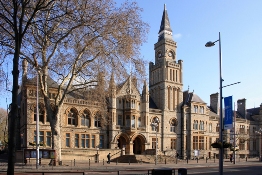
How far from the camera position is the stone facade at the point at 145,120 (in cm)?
4500

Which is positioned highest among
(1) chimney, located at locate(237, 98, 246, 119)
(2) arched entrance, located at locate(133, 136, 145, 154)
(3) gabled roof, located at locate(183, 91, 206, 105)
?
(3) gabled roof, located at locate(183, 91, 206, 105)

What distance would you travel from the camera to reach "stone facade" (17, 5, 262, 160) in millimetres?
45000

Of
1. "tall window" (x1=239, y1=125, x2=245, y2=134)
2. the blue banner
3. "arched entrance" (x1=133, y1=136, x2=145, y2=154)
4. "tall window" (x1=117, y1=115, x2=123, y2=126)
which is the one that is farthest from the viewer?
"tall window" (x1=239, y1=125, x2=245, y2=134)

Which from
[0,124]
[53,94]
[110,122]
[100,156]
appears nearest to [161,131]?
[110,122]

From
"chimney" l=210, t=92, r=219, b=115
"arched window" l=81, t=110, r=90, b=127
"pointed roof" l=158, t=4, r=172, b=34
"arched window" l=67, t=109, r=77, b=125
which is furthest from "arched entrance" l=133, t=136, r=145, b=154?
"chimney" l=210, t=92, r=219, b=115

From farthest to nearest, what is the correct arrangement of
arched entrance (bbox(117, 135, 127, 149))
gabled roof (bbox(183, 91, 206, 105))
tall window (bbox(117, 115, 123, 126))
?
gabled roof (bbox(183, 91, 206, 105)) < arched entrance (bbox(117, 135, 127, 149)) < tall window (bbox(117, 115, 123, 126))

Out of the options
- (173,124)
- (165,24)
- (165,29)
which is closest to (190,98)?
(173,124)

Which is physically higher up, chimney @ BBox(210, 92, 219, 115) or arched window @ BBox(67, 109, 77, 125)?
chimney @ BBox(210, 92, 219, 115)

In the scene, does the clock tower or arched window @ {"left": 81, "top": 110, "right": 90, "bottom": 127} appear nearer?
arched window @ {"left": 81, "top": 110, "right": 90, "bottom": 127}

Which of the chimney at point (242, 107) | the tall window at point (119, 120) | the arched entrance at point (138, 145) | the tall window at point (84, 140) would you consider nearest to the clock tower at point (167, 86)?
the arched entrance at point (138, 145)

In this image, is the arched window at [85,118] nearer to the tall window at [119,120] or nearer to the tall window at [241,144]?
the tall window at [119,120]

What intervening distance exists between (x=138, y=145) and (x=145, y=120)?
500cm

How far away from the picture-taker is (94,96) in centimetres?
3256

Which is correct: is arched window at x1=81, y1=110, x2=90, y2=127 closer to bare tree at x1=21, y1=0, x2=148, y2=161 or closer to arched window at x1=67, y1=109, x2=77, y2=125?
arched window at x1=67, y1=109, x2=77, y2=125
